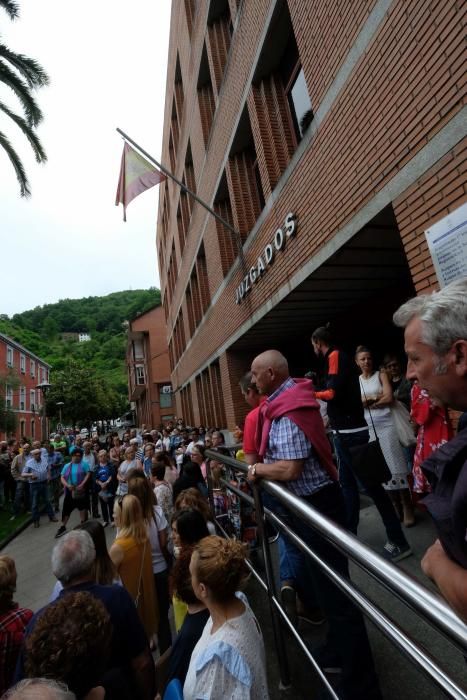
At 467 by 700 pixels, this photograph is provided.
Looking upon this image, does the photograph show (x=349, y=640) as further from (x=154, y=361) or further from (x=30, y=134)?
(x=154, y=361)

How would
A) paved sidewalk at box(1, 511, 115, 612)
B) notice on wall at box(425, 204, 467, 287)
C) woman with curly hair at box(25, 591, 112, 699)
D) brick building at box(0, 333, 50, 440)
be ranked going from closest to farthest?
woman with curly hair at box(25, 591, 112, 699), notice on wall at box(425, 204, 467, 287), paved sidewalk at box(1, 511, 115, 612), brick building at box(0, 333, 50, 440)

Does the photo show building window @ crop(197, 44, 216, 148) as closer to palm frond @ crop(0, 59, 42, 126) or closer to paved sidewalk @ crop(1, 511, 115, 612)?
palm frond @ crop(0, 59, 42, 126)

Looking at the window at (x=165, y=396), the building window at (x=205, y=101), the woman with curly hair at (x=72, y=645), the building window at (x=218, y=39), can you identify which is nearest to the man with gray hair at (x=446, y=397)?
the woman with curly hair at (x=72, y=645)

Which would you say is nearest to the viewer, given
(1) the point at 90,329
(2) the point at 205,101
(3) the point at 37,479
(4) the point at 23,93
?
→ (3) the point at 37,479

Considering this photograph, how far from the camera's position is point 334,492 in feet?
8.31

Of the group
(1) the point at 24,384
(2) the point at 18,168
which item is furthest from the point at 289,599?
Answer: (1) the point at 24,384

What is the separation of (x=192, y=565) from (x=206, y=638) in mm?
317

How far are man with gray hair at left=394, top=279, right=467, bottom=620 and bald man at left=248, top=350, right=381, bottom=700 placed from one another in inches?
40.7

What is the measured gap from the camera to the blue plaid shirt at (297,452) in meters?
2.28

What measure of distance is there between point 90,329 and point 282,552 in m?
127

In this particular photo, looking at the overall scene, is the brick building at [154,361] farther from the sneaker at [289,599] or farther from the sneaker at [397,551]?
the sneaker at [289,599]

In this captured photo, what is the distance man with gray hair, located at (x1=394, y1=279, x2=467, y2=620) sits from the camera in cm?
93

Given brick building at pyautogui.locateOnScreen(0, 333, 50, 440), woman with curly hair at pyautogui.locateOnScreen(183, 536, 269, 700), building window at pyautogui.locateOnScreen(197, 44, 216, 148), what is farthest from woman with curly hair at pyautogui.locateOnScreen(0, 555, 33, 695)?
brick building at pyautogui.locateOnScreen(0, 333, 50, 440)

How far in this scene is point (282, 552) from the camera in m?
3.33
